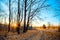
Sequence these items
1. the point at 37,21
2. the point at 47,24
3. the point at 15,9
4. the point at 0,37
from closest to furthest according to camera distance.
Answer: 1. the point at 0,37
2. the point at 47,24
3. the point at 37,21
4. the point at 15,9

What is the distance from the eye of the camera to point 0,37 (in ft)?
9.00

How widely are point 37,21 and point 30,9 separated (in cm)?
55

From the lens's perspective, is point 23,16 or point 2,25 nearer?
point 2,25

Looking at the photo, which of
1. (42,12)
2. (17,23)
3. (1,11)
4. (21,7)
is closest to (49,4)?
(42,12)

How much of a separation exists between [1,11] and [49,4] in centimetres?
132

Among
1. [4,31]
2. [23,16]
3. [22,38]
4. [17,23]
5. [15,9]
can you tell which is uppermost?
[15,9]

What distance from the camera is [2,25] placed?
9.48ft

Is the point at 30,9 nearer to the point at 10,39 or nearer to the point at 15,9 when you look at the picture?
the point at 15,9

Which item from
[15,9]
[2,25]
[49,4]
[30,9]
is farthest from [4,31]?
[49,4]

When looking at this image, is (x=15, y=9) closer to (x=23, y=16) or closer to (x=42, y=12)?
(x=23, y=16)

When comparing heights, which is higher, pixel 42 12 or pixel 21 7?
pixel 21 7

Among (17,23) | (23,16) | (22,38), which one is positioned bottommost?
(22,38)

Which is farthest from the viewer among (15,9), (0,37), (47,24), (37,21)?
(15,9)

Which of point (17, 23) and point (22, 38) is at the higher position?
point (17, 23)
